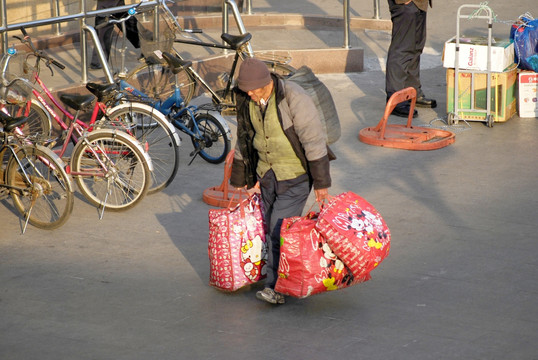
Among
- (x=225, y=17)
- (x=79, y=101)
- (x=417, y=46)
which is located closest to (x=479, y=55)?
(x=417, y=46)

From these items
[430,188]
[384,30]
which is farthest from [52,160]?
[384,30]

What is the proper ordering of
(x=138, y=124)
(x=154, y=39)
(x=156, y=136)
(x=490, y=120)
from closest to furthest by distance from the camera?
(x=138, y=124), (x=156, y=136), (x=154, y=39), (x=490, y=120)

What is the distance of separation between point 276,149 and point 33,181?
8.21 ft

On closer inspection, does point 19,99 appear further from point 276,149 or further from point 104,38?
point 276,149

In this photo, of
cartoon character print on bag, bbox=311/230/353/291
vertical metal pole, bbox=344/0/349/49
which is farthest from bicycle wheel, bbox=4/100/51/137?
vertical metal pole, bbox=344/0/349/49

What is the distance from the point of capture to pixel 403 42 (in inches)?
424

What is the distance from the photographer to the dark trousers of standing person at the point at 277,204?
19.3 ft

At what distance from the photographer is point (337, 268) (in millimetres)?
5699

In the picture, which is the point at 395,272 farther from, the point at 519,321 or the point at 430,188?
the point at 430,188

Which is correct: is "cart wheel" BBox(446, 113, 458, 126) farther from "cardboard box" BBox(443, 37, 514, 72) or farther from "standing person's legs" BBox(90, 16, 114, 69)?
"standing person's legs" BBox(90, 16, 114, 69)

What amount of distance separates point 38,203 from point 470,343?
151 inches

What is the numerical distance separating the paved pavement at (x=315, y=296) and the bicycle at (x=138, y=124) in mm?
229

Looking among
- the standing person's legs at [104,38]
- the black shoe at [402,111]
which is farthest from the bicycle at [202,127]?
the black shoe at [402,111]

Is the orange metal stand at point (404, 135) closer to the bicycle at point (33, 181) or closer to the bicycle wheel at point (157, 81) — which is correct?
the bicycle wheel at point (157, 81)
